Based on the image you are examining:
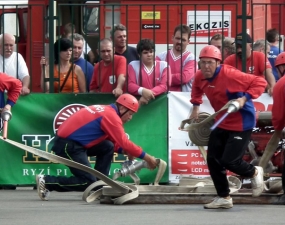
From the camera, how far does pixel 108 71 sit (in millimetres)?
13086

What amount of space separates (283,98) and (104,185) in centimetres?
231

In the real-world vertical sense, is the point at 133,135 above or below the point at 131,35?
below

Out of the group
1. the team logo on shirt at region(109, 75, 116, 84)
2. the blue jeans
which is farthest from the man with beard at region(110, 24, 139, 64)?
the blue jeans

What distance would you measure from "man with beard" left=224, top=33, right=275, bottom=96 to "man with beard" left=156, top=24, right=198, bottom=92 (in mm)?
524

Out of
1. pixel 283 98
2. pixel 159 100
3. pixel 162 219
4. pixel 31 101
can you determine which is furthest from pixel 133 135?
pixel 162 219

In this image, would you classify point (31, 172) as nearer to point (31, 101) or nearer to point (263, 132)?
point (31, 101)

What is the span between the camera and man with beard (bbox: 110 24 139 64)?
43.1 feet

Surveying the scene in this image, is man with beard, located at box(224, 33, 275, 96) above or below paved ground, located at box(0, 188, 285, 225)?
above

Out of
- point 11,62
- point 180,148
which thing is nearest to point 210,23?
point 180,148

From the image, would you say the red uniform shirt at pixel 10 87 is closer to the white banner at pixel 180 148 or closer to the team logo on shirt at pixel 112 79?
the team logo on shirt at pixel 112 79

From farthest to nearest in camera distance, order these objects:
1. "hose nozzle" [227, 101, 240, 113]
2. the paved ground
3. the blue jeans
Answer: the blue jeans → "hose nozzle" [227, 101, 240, 113] → the paved ground

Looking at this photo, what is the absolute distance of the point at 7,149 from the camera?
13047 millimetres

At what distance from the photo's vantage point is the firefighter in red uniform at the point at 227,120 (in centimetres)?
1030

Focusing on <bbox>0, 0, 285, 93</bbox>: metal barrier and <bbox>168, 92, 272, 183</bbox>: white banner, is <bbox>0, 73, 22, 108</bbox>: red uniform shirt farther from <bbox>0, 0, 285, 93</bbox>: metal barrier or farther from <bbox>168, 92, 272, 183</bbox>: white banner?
<bbox>168, 92, 272, 183</bbox>: white banner
